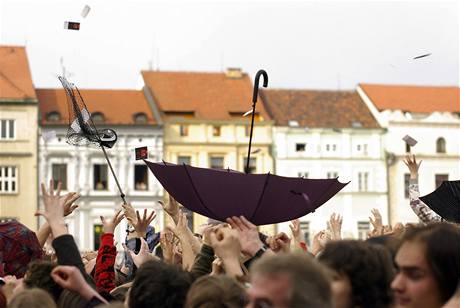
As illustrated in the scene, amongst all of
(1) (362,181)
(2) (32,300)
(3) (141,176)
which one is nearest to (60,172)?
(3) (141,176)

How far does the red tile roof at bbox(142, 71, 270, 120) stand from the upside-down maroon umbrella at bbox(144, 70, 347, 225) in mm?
55810

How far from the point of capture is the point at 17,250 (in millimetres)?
7883

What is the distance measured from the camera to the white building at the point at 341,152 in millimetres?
64812

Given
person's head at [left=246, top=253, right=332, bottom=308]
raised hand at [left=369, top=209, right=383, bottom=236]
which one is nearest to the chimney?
raised hand at [left=369, top=209, right=383, bottom=236]

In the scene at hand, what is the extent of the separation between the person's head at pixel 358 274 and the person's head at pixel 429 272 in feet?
0.38

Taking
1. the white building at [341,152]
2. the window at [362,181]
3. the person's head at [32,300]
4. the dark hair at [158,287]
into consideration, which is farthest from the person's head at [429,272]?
the window at [362,181]

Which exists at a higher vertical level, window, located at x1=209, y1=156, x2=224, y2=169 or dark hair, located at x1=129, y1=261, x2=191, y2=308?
window, located at x1=209, y1=156, x2=224, y2=169

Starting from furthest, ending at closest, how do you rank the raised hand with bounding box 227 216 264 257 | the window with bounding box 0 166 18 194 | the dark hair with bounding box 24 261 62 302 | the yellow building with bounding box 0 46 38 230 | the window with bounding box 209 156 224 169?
the window with bounding box 209 156 224 169
the window with bounding box 0 166 18 194
the yellow building with bounding box 0 46 38 230
the dark hair with bounding box 24 261 62 302
the raised hand with bounding box 227 216 264 257

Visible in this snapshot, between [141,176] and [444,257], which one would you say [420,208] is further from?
[141,176]

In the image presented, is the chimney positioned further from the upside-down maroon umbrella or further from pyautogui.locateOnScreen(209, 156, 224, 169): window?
the upside-down maroon umbrella

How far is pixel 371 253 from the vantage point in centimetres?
475

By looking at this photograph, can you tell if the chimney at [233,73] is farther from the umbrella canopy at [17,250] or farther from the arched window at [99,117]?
the umbrella canopy at [17,250]

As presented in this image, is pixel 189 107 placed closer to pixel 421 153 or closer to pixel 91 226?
pixel 91 226

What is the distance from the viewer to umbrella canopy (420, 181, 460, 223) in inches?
364
